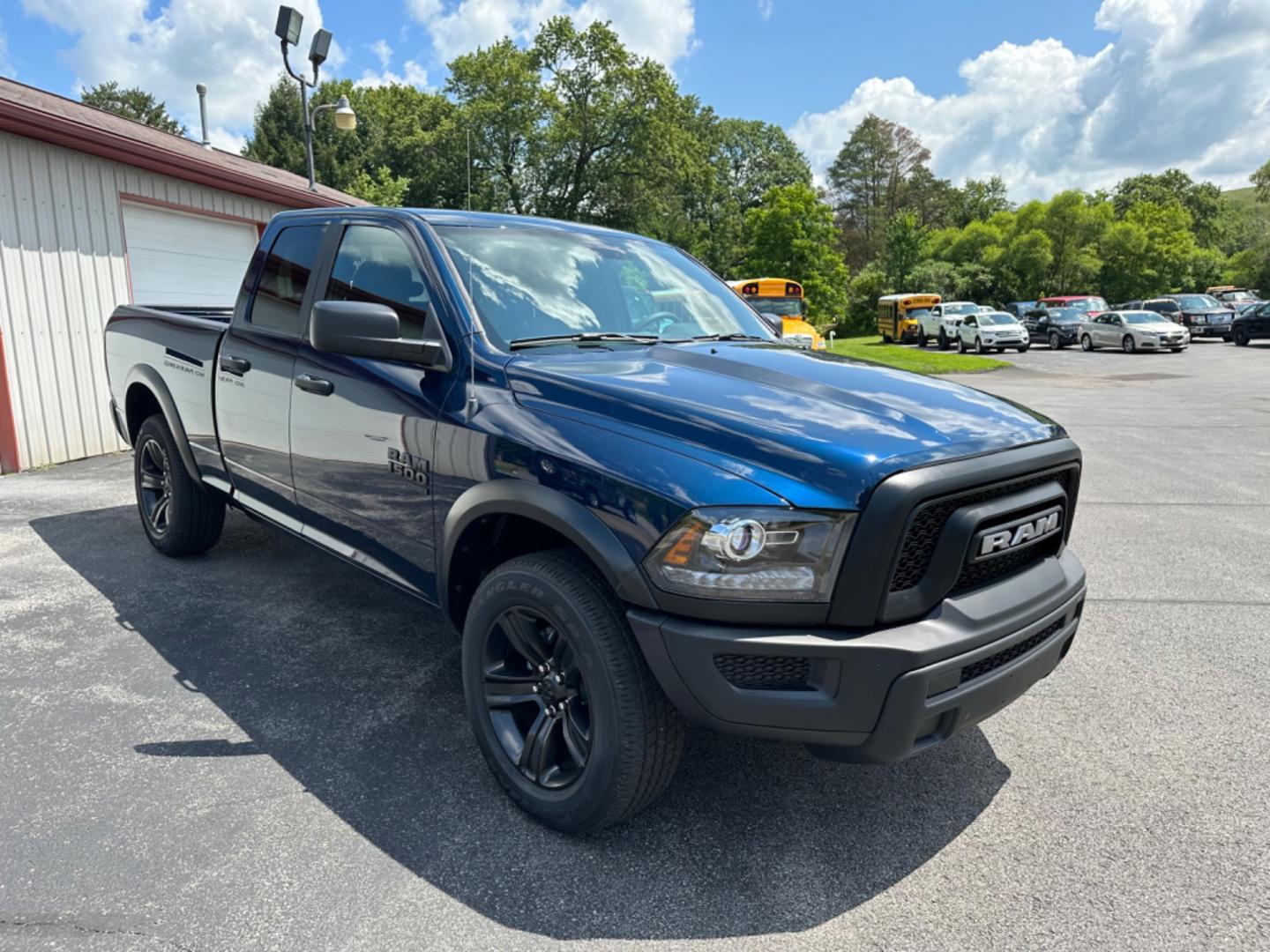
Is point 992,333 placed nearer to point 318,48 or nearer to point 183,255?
point 318,48

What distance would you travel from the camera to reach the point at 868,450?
7.22 ft

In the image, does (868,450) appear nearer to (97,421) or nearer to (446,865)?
(446,865)

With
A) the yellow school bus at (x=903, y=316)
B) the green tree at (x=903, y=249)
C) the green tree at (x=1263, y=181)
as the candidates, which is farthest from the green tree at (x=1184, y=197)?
the yellow school bus at (x=903, y=316)

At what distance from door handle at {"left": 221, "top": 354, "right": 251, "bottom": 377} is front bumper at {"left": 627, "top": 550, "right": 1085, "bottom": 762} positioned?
2.73 m

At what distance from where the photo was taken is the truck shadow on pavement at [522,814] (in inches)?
92.5

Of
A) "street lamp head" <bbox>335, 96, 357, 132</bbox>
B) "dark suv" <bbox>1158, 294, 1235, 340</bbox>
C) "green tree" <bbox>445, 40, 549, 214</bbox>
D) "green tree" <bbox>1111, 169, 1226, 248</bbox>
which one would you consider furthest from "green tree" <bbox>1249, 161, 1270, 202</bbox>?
"street lamp head" <bbox>335, 96, 357, 132</bbox>

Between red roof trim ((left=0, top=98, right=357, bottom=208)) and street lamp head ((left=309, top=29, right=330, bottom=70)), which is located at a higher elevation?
street lamp head ((left=309, top=29, right=330, bottom=70))

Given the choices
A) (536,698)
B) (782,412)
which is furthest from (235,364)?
(782,412)

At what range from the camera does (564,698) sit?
2582 millimetres

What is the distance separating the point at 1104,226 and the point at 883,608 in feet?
184

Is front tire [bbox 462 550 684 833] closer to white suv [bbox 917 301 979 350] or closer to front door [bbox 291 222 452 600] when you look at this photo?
front door [bbox 291 222 452 600]

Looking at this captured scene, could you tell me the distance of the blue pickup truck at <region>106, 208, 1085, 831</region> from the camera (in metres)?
2.14

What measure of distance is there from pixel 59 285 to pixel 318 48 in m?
6.05

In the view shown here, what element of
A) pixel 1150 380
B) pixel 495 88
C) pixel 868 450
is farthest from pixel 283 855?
pixel 495 88
